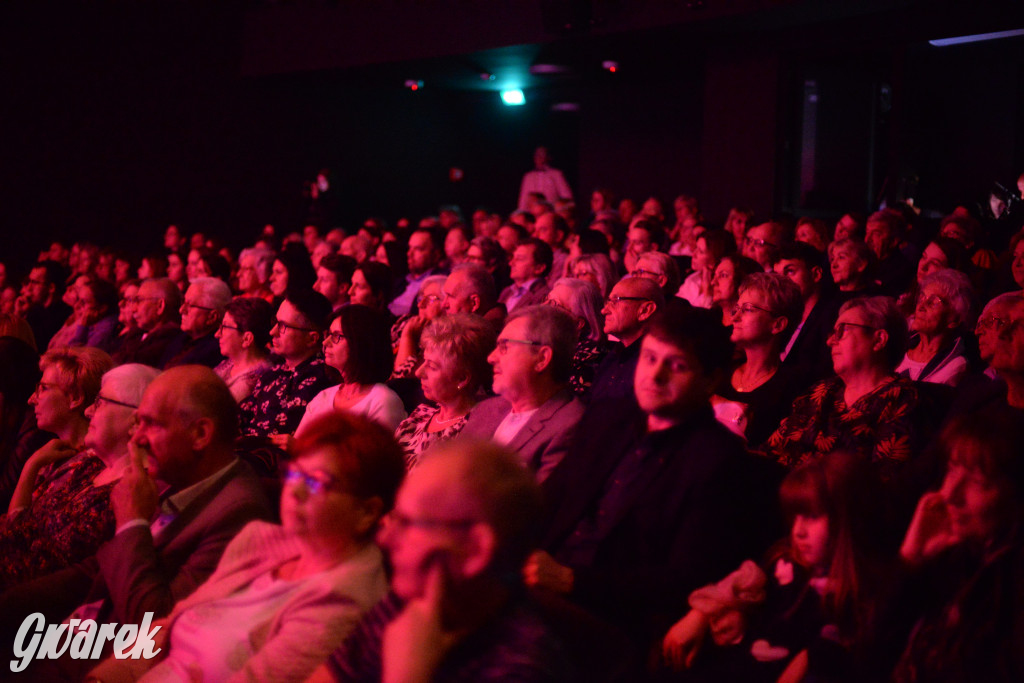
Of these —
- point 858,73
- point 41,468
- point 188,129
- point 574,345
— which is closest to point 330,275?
point 41,468

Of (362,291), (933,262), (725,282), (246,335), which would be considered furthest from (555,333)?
(933,262)

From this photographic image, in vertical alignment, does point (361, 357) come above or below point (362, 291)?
below

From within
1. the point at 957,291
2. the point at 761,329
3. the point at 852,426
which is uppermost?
the point at 957,291

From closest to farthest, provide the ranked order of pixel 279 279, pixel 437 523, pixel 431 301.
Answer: pixel 437 523
pixel 431 301
pixel 279 279

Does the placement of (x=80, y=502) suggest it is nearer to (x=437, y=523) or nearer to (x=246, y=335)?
(x=246, y=335)

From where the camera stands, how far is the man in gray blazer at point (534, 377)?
8.69 feet

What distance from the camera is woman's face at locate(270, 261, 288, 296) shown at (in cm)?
544

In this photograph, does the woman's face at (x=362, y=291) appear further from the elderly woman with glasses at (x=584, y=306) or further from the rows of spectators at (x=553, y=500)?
the elderly woman with glasses at (x=584, y=306)

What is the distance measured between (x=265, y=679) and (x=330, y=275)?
137 inches

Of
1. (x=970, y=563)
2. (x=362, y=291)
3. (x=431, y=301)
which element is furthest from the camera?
(x=362, y=291)

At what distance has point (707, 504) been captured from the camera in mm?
1948

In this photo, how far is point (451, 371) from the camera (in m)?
3.03

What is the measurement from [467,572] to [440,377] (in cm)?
178

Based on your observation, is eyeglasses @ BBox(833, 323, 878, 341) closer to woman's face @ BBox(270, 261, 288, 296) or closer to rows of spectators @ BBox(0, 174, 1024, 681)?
rows of spectators @ BBox(0, 174, 1024, 681)
